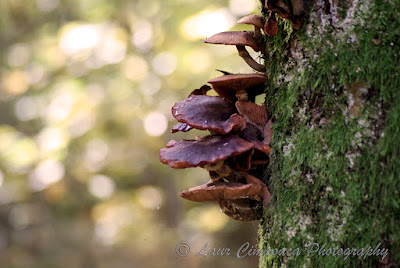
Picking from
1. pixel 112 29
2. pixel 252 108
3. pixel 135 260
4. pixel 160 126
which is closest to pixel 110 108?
pixel 160 126

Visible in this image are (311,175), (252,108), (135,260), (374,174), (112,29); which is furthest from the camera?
(135,260)

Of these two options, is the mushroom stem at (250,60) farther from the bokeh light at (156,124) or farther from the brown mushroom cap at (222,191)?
the bokeh light at (156,124)

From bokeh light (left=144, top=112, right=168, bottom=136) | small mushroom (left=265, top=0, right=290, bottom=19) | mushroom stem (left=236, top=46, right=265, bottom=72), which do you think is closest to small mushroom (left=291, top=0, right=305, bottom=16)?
small mushroom (left=265, top=0, right=290, bottom=19)

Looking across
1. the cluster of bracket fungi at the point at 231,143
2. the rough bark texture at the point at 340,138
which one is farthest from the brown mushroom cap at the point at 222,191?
the rough bark texture at the point at 340,138

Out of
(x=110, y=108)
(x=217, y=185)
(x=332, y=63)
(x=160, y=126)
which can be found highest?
(x=332, y=63)

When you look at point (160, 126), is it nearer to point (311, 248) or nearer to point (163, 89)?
point (163, 89)

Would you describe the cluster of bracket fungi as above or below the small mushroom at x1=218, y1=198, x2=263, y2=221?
above

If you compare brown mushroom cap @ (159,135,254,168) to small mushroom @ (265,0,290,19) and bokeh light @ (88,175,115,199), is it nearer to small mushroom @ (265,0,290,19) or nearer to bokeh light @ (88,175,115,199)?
small mushroom @ (265,0,290,19)
